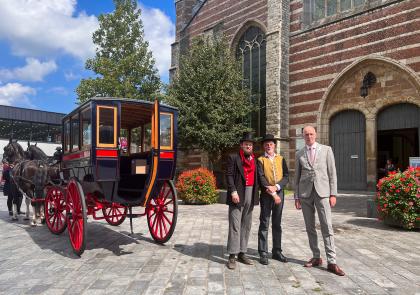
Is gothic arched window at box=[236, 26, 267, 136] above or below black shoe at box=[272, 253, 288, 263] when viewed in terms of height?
above

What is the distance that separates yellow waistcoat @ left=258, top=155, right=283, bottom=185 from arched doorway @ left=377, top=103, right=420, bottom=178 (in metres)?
11.2

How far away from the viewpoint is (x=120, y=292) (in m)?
3.71

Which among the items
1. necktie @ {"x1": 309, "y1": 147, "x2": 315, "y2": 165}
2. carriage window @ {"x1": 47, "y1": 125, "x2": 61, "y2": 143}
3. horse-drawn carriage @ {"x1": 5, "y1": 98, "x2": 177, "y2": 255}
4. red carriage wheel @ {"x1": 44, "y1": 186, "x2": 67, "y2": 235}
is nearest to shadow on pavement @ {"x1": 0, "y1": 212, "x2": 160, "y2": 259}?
red carriage wheel @ {"x1": 44, "y1": 186, "x2": 67, "y2": 235}

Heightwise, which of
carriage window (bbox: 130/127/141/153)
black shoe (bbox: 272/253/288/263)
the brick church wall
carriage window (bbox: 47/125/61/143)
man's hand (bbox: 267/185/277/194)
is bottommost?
black shoe (bbox: 272/253/288/263)

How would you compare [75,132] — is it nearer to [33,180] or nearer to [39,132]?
[33,180]

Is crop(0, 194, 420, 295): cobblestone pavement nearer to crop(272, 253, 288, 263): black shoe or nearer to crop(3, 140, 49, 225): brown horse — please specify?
crop(272, 253, 288, 263): black shoe

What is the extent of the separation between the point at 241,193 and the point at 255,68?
1603 centimetres

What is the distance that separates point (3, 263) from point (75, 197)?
51.5 inches

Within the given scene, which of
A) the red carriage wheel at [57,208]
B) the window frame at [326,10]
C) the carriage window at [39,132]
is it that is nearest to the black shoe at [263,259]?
the red carriage wheel at [57,208]

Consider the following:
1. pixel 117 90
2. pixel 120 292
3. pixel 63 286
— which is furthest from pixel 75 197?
pixel 117 90

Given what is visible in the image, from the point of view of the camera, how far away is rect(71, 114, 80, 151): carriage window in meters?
6.00

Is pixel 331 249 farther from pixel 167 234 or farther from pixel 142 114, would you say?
pixel 142 114

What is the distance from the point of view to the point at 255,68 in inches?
782

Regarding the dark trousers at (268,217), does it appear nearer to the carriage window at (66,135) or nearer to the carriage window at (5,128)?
the carriage window at (66,135)
